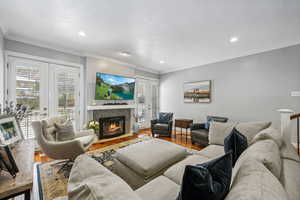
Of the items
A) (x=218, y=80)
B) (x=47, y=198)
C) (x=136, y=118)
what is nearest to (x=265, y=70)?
(x=218, y=80)

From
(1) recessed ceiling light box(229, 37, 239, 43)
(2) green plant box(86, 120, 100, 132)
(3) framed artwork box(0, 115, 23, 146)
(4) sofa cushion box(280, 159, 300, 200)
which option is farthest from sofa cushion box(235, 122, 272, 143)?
(2) green plant box(86, 120, 100, 132)

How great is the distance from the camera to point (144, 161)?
1602mm

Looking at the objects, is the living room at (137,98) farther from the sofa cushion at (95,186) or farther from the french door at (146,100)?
the french door at (146,100)

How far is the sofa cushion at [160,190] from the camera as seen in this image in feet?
3.27

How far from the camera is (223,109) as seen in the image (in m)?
4.00

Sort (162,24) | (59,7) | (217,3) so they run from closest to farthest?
(217,3), (59,7), (162,24)

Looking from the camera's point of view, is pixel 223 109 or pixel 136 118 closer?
pixel 223 109

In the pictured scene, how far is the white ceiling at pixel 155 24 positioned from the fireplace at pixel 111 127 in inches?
86.3

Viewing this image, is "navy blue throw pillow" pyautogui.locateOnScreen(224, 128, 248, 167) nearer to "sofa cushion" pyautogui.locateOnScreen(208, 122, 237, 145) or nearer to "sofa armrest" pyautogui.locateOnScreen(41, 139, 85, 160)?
"sofa cushion" pyautogui.locateOnScreen(208, 122, 237, 145)

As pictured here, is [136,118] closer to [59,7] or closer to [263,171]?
[59,7]

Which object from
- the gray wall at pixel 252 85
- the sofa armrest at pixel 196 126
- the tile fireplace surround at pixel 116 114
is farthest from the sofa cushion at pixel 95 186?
the gray wall at pixel 252 85

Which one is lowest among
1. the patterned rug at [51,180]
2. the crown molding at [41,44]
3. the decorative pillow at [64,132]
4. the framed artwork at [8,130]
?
the patterned rug at [51,180]

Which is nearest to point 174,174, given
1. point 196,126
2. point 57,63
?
point 196,126

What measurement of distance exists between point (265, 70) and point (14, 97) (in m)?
6.13
